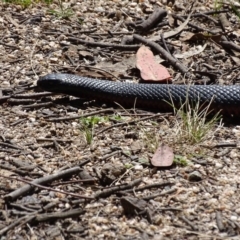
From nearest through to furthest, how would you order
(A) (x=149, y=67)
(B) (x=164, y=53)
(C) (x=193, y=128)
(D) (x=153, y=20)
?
(C) (x=193, y=128) → (A) (x=149, y=67) → (B) (x=164, y=53) → (D) (x=153, y=20)

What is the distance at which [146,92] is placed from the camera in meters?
5.71

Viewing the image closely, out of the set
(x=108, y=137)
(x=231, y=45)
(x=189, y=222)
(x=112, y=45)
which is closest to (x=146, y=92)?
(x=108, y=137)

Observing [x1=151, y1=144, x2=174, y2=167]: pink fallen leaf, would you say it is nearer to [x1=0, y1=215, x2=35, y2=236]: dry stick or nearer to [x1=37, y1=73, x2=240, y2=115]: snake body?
[x1=37, y1=73, x2=240, y2=115]: snake body

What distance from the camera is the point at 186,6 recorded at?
763 centimetres

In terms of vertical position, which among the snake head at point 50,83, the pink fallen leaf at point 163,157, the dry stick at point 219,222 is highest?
the dry stick at point 219,222

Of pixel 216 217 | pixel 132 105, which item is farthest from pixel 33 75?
pixel 216 217

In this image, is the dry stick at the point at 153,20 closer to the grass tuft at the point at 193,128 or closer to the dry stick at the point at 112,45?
the dry stick at the point at 112,45

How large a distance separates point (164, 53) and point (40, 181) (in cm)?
271

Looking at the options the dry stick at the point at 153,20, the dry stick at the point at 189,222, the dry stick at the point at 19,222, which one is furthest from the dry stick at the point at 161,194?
the dry stick at the point at 153,20

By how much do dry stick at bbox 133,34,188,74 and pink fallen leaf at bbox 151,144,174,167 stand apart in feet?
5.69

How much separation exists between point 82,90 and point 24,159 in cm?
140

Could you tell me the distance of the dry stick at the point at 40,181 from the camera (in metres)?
4.08

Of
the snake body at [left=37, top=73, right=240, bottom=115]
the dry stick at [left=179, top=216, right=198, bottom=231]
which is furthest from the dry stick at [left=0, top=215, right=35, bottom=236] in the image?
the snake body at [left=37, top=73, right=240, bottom=115]

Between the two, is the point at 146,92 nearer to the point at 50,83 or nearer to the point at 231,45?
the point at 50,83
